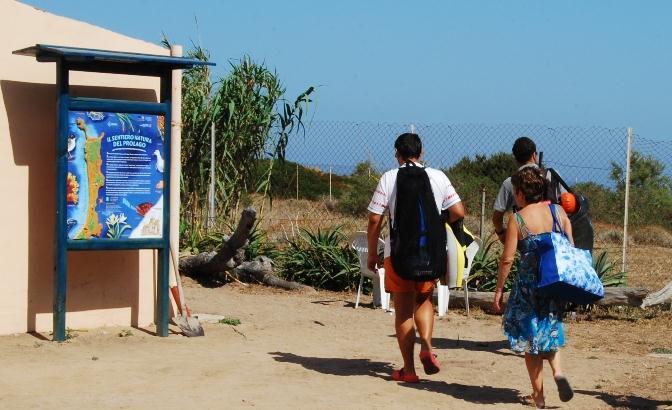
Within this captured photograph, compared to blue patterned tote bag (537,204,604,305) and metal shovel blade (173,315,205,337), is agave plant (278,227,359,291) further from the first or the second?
blue patterned tote bag (537,204,604,305)

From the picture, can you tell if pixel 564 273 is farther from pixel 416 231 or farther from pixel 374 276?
pixel 374 276

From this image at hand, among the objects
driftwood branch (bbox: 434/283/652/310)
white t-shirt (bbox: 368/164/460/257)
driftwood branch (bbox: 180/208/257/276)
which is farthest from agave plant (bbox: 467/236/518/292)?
white t-shirt (bbox: 368/164/460/257)

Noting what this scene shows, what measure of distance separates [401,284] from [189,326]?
261cm

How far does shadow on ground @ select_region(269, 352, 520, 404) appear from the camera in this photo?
23.1 feet

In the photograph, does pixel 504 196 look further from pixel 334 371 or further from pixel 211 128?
pixel 211 128

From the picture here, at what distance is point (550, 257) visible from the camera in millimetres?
6340

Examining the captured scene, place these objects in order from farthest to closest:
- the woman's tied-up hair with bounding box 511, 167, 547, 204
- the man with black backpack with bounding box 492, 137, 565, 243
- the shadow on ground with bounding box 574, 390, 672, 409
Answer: the man with black backpack with bounding box 492, 137, 565, 243
the shadow on ground with bounding box 574, 390, 672, 409
the woman's tied-up hair with bounding box 511, 167, 547, 204

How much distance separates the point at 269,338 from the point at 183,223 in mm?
5237

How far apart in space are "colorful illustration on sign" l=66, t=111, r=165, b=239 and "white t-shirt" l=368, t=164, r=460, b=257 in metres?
2.37

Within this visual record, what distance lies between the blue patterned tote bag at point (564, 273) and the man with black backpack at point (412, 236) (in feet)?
2.94

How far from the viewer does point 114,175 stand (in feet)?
28.5

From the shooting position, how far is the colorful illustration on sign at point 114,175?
8.47 m

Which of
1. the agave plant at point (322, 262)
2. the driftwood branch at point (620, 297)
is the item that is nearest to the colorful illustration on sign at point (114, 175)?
the driftwood branch at point (620, 297)

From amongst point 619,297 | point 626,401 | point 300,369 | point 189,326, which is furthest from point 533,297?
point 619,297
